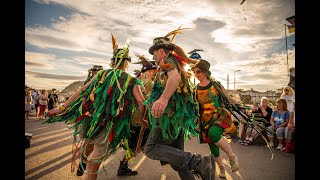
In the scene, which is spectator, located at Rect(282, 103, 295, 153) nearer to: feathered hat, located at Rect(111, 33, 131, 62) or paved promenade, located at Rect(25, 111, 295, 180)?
paved promenade, located at Rect(25, 111, 295, 180)

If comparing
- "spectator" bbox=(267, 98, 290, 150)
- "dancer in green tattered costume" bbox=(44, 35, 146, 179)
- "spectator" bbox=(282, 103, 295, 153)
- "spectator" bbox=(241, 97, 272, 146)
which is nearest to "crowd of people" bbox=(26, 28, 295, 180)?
"dancer in green tattered costume" bbox=(44, 35, 146, 179)

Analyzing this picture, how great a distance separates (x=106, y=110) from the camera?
2.72 m

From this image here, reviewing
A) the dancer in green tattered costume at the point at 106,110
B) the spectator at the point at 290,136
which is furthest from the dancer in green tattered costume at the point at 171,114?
the spectator at the point at 290,136

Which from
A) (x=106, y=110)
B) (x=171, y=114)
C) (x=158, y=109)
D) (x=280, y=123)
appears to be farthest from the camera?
(x=280, y=123)

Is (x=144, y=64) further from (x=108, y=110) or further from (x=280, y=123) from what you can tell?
(x=280, y=123)

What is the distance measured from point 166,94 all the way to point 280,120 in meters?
5.17

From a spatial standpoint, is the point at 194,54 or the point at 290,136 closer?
the point at 194,54

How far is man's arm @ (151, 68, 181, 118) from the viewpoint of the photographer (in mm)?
2232

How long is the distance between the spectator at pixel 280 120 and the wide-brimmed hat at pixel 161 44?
4696 mm

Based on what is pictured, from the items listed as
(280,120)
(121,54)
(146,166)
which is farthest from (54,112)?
(280,120)

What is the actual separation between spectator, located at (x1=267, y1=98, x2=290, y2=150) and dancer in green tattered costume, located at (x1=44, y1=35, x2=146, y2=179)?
182 inches

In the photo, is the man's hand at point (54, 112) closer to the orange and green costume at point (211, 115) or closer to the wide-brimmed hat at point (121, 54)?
the wide-brimmed hat at point (121, 54)
